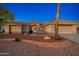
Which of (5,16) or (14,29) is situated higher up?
(5,16)

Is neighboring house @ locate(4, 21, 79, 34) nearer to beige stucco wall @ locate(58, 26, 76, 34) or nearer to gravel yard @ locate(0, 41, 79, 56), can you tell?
beige stucco wall @ locate(58, 26, 76, 34)

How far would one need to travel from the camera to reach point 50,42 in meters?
7.57

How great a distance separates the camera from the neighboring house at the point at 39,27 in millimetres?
7562

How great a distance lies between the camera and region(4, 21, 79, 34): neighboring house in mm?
7562

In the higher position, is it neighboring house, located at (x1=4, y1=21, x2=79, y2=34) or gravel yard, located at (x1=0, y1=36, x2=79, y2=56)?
neighboring house, located at (x1=4, y1=21, x2=79, y2=34)

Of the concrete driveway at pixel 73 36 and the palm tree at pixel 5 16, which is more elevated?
the palm tree at pixel 5 16

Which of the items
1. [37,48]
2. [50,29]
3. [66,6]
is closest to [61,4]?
[66,6]

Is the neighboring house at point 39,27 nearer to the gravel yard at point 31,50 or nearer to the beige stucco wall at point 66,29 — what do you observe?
the beige stucco wall at point 66,29

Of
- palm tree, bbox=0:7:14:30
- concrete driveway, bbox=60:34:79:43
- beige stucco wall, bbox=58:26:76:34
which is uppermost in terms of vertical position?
palm tree, bbox=0:7:14:30

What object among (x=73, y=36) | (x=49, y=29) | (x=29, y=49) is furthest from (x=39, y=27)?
(x=73, y=36)

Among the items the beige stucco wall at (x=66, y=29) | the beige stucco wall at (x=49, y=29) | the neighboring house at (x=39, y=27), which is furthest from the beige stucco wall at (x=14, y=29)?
the beige stucco wall at (x=66, y=29)

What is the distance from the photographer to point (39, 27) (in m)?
7.63

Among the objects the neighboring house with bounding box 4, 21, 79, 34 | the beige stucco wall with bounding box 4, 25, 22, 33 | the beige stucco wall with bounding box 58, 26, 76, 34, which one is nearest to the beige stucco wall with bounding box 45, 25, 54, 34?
the neighboring house with bounding box 4, 21, 79, 34

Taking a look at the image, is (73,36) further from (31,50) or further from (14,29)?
(14,29)
